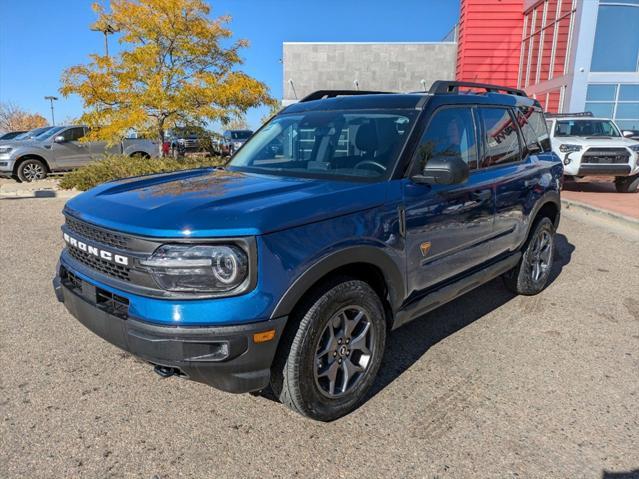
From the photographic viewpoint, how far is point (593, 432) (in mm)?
2611

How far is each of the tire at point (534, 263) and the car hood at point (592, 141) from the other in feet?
25.3

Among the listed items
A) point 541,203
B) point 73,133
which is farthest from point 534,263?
point 73,133

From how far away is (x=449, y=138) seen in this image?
3.37m

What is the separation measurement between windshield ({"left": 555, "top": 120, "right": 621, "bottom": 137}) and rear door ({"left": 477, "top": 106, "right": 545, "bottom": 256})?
354 inches

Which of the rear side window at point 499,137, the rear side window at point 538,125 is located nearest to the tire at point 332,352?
the rear side window at point 499,137

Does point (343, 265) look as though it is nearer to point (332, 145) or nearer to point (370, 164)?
point (370, 164)

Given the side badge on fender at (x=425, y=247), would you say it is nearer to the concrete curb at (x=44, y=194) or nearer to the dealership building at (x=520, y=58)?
Answer: the concrete curb at (x=44, y=194)

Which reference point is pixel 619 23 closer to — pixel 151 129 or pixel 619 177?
pixel 619 177

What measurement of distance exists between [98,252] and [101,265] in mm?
83

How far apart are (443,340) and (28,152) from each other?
1359 cm

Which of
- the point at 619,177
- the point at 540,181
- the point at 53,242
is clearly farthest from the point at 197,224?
the point at 619,177

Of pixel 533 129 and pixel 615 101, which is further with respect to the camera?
pixel 615 101

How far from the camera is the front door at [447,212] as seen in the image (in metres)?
2.96

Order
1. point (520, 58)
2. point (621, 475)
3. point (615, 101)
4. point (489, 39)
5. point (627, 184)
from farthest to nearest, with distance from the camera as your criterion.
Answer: point (520, 58)
point (489, 39)
point (615, 101)
point (627, 184)
point (621, 475)
